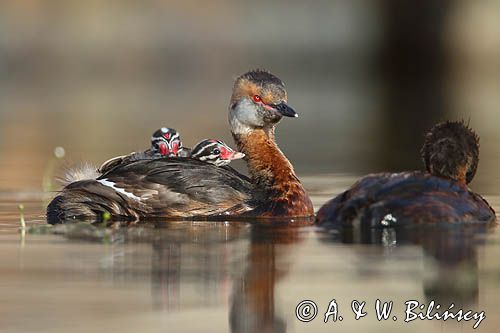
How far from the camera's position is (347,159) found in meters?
16.8

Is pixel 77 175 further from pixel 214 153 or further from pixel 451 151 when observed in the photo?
pixel 451 151

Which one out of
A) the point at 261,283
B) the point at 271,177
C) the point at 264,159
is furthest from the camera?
the point at 264,159

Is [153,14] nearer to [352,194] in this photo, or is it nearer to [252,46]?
[252,46]

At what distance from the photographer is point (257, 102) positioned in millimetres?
11750

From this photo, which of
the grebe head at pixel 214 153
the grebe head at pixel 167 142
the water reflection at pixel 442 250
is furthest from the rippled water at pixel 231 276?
the grebe head at pixel 167 142

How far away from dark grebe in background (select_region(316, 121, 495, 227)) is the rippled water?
0.17 meters

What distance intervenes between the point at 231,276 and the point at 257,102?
3668 millimetres

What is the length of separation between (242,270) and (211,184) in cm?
263

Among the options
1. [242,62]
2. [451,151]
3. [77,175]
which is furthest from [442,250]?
[242,62]

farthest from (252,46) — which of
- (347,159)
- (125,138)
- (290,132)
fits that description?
(347,159)

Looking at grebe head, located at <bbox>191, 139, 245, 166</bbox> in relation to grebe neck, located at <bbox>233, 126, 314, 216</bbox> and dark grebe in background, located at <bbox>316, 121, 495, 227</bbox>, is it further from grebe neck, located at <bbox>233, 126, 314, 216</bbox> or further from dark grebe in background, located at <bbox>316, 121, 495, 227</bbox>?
dark grebe in background, located at <bbox>316, 121, 495, 227</bbox>

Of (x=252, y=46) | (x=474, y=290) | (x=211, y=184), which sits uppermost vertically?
(x=252, y=46)

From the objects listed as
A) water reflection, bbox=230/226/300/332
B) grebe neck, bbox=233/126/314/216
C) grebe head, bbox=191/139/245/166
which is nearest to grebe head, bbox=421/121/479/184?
grebe neck, bbox=233/126/314/216

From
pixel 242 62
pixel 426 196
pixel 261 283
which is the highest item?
pixel 242 62
